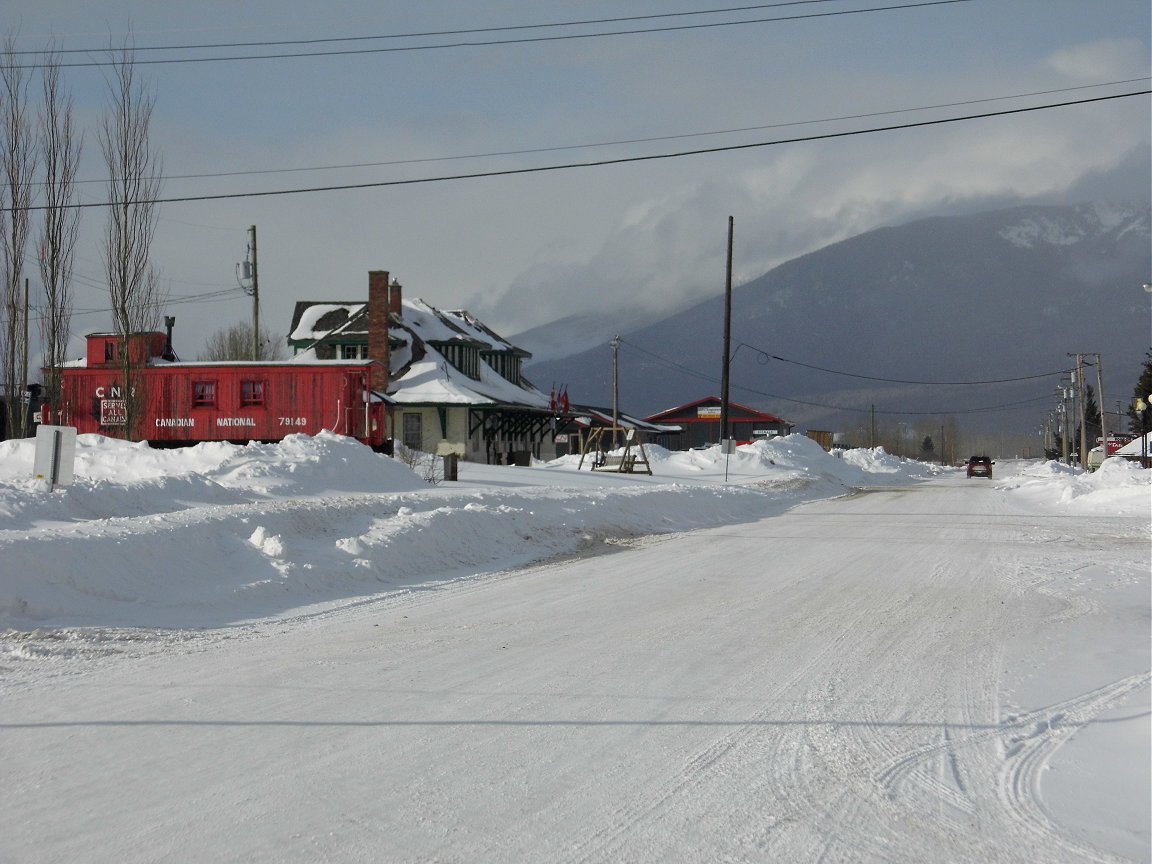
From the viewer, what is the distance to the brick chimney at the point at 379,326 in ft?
175

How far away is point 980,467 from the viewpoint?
78.9 m

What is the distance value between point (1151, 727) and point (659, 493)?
2066 centimetres

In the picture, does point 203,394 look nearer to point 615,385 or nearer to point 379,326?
point 379,326

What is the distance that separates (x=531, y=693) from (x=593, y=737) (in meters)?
1.19

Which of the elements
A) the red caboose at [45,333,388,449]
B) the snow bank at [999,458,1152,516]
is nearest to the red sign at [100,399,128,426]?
the red caboose at [45,333,388,449]

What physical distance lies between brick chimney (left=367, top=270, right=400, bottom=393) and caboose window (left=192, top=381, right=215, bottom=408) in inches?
525

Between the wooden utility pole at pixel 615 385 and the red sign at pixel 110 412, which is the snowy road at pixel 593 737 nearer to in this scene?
the red sign at pixel 110 412

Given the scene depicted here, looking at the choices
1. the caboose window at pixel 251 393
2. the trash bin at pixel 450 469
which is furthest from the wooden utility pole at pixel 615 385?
the trash bin at pixel 450 469

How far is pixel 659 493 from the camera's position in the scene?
2750cm

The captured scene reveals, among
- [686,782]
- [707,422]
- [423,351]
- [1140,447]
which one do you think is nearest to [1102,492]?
[686,782]

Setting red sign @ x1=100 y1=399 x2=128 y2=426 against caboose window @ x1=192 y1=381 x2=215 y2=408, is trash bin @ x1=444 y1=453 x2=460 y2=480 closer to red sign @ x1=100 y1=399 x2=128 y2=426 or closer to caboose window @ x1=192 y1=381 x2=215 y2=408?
caboose window @ x1=192 y1=381 x2=215 y2=408

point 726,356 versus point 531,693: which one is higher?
point 726,356

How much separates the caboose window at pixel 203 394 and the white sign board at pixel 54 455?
2421 cm

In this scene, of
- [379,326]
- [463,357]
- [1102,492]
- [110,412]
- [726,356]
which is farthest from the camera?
[463,357]
